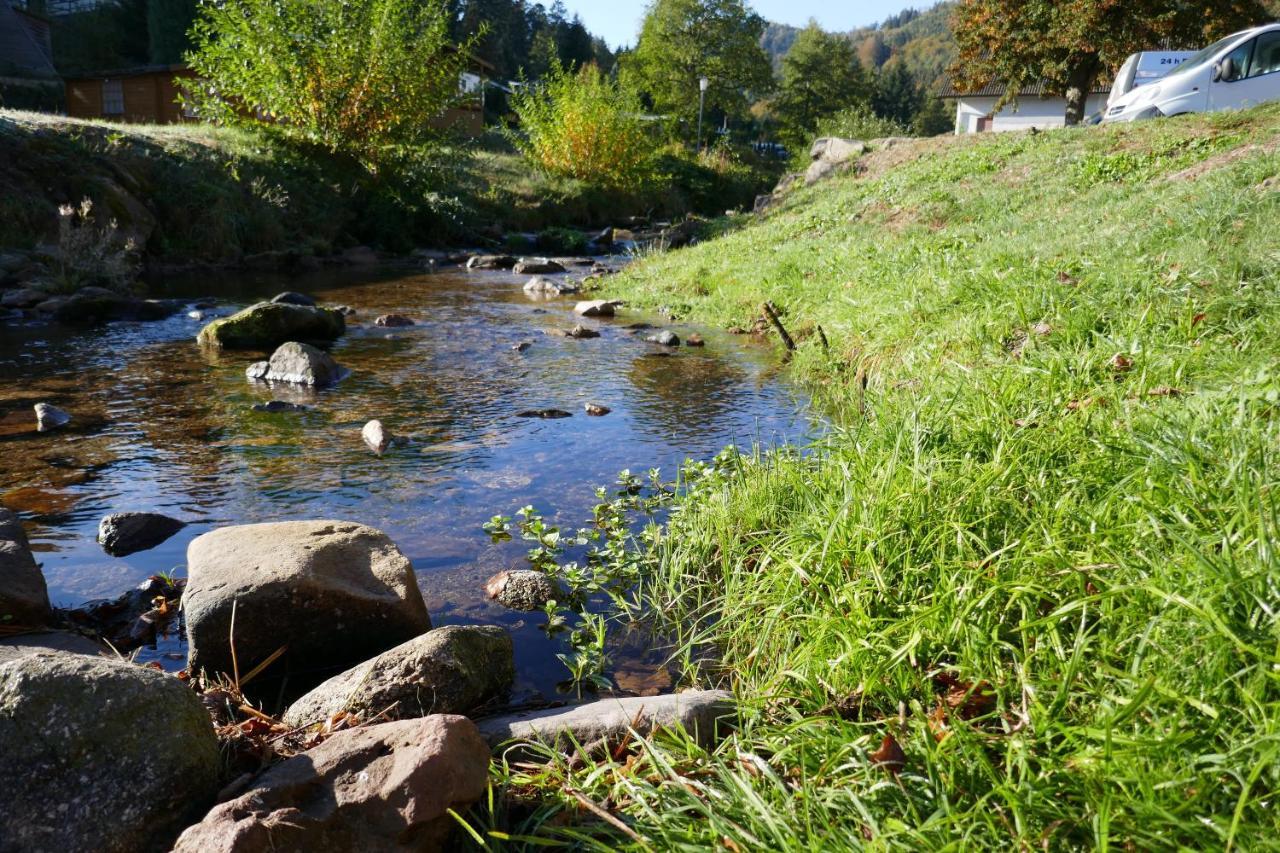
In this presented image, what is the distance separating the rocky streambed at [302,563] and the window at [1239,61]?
453 inches

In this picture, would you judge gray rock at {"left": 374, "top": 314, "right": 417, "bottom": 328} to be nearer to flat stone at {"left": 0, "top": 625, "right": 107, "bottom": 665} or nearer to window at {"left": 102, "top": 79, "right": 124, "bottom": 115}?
flat stone at {"left": 0, "top": 625, "right": 107, "bottom": 665}

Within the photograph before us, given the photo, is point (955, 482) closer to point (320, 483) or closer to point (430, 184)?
point (320, 483)

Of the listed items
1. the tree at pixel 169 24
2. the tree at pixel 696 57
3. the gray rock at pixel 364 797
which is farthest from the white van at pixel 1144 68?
the tree at pixel 169 24

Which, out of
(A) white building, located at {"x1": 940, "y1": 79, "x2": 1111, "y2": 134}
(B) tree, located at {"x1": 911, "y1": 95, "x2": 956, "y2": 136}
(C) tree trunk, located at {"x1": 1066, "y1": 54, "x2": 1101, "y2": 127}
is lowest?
(C) tree trunk, located at {"x1": 1066, "y1": 54, "x2": 1101, "y2": 127}

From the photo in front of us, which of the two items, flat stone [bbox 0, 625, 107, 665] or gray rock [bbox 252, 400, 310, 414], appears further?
gray rock [bbox 252, 400, 310, 414]

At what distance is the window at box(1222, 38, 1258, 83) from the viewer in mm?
15156

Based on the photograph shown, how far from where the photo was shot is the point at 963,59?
105 ft

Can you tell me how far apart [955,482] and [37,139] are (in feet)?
59.9

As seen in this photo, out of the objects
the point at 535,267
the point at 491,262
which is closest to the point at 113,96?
the point at 491,262

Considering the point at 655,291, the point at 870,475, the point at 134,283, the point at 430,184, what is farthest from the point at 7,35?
the point at 870,475

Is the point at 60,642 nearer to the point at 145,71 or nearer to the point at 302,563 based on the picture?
the point at 302,563

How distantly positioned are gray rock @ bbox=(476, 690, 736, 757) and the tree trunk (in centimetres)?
3135

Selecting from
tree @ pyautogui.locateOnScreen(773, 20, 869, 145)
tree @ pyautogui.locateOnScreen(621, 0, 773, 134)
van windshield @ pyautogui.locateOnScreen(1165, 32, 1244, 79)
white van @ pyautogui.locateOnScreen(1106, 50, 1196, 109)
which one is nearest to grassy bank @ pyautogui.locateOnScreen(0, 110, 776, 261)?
white van @ pyautogui.locateOnScreen(1106, 50, 1196, 109)

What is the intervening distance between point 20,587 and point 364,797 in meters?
2.27
